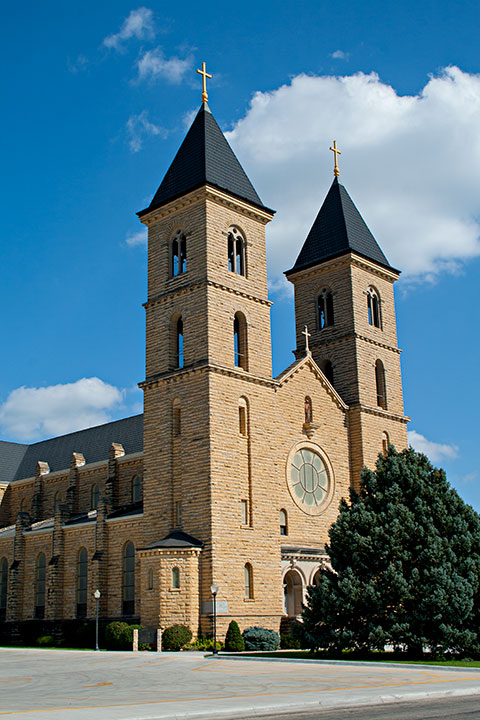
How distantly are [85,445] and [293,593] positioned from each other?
77.6 feet

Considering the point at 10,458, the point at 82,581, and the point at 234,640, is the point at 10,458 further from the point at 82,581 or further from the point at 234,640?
the point at 234,640

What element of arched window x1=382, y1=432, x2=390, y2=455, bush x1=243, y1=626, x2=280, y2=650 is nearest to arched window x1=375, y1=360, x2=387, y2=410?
arched window x1=382, y1=432, x2=390, y2=455

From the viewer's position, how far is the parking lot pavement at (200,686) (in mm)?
15047

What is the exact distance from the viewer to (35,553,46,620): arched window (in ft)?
158

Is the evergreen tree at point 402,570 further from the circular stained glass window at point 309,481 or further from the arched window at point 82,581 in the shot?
the arched window at point 82,581

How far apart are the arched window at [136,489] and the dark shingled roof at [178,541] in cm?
1134

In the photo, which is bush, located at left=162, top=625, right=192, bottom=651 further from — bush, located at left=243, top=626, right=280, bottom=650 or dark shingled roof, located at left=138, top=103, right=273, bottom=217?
dark shingled roof, located at left=138, top=103, right=273, bottom=217

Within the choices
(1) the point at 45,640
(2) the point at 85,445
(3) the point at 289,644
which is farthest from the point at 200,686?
(2) the point at 85,445

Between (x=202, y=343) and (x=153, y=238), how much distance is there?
8134mm

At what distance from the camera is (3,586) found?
2025 inches

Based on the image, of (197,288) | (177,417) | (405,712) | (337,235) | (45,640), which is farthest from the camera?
(337,235)

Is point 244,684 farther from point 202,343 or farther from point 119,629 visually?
point 202,343

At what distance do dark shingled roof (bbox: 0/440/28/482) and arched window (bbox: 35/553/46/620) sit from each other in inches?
580

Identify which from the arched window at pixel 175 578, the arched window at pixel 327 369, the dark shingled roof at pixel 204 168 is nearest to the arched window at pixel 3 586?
the arched window at pixel 175 578
